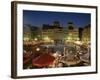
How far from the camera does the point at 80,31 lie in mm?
2459

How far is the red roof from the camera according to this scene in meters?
2.26

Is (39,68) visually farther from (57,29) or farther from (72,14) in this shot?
(72,14)

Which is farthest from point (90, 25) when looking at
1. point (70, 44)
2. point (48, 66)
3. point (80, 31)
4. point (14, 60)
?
point (14, 60)

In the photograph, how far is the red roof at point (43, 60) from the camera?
2259mm

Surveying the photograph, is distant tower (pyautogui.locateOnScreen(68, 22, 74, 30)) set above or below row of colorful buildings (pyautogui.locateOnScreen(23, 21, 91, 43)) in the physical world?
above

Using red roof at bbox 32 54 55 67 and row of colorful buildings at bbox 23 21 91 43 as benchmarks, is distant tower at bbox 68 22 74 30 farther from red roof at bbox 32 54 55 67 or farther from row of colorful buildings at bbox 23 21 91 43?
red roof at bbox 32 54 55 67

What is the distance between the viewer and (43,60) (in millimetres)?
2285

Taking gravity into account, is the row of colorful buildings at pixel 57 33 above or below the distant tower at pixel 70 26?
below

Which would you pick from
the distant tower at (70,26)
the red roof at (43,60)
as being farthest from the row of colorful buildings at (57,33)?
the red roof at (43,60)

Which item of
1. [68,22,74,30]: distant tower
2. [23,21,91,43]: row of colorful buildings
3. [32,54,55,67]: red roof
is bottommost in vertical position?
[32,54,55,67]: red roof

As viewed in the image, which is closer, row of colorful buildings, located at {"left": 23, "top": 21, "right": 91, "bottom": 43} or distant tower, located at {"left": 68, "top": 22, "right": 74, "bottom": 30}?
row of colorful buildings, located at {"left": 23, "top": 21, "right": 91, "bottom": 43}

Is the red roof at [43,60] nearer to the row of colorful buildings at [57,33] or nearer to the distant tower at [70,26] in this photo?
the row of colorful buildings at [57,33]

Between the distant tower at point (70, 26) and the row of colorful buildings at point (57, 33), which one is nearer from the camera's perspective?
the row of colorful buildings at point (57, 33)

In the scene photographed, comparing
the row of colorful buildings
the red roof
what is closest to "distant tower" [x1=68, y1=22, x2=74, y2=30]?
the row of colorful buildings
